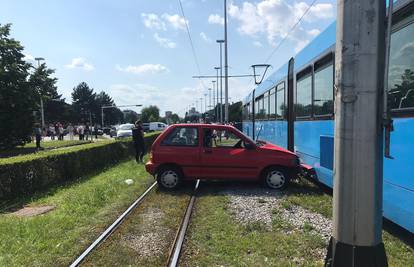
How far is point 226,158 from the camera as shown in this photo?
1092cm

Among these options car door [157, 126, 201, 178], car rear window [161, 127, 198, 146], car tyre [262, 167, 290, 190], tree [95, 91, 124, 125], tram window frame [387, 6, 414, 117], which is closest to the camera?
tram window frame [387, 6, 414, 117]

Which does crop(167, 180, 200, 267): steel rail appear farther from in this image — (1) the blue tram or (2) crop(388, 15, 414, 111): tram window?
(2) crop(388, 15, 414, 111): tram window

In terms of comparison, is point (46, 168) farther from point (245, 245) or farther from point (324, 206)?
point (245, 245)

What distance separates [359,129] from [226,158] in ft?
24.7

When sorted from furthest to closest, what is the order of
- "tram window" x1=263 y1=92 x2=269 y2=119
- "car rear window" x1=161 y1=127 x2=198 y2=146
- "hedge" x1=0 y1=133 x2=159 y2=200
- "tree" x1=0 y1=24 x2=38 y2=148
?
"tree" x1=0 y1=24 x2=38 y2=148, "tram window" x1=263 y1=92 x2=269 y2=119, "car rear window" x1=161 y1=127 x2=198 y2=146, "hedge" x1=0 y1=133 x2=159 y2=200

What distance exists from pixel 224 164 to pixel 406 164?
5.85m

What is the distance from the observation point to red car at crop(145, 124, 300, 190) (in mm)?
10758

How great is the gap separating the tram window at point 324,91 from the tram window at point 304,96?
587 mm

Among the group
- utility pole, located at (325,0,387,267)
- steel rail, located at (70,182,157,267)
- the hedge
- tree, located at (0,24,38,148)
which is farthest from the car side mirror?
tree, located at (0,24,38,148)

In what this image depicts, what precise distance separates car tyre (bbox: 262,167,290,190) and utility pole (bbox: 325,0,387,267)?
7116 mm

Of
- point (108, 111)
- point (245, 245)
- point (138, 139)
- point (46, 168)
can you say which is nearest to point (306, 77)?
point (245, 245)

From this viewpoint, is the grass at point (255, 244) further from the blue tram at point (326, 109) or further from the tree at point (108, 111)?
the tree at point (108, 111)

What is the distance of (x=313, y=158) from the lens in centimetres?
998

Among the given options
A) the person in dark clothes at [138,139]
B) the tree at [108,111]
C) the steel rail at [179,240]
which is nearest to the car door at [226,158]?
the steel rail at [179,240]
